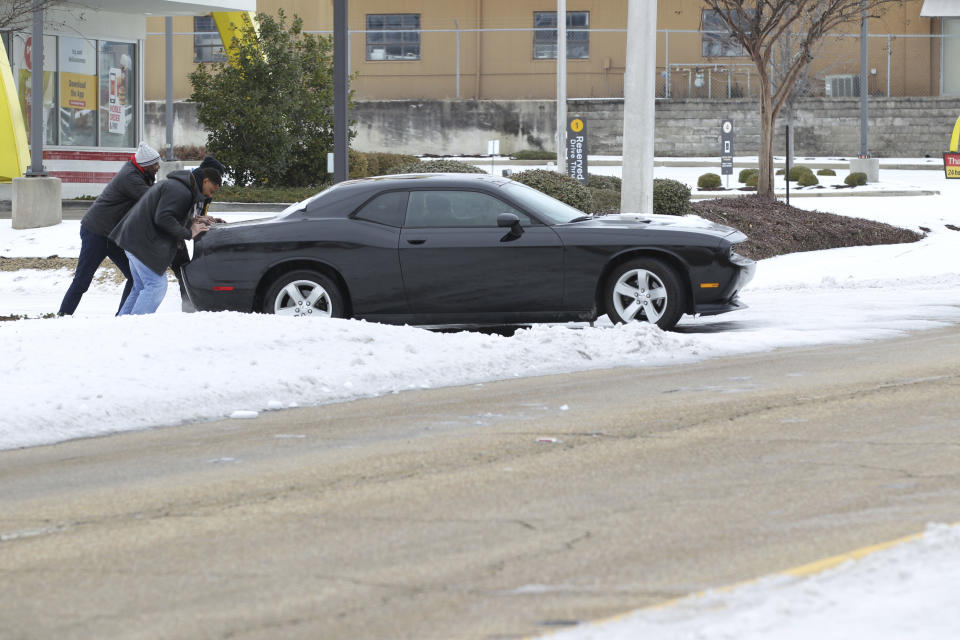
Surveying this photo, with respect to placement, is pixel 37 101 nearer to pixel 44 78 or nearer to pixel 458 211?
pixel 44 78

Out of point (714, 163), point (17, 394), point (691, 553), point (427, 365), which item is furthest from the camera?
point (714, 163)

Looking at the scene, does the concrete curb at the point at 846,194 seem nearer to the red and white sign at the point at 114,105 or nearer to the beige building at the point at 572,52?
the red and white sign at the point at 114,105

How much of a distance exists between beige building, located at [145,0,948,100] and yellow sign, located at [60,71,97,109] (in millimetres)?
22419

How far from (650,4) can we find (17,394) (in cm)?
1108

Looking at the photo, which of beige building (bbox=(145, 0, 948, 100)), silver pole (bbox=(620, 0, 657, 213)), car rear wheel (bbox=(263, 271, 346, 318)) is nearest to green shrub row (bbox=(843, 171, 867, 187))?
beige building (bbox=(145, 0, 948, 100))

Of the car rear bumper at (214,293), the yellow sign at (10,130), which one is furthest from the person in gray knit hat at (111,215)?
the yellow sign at (10,130)

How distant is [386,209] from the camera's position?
12.6m

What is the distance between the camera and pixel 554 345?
11.1 meters

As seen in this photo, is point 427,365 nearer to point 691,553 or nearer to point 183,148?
point 691,553

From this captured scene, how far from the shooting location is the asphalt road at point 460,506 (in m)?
4.85

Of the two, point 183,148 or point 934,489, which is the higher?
point 183,148

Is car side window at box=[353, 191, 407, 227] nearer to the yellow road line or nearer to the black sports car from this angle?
the black sports car

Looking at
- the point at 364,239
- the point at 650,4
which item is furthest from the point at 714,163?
the point at 364,239

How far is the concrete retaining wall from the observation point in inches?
1986
